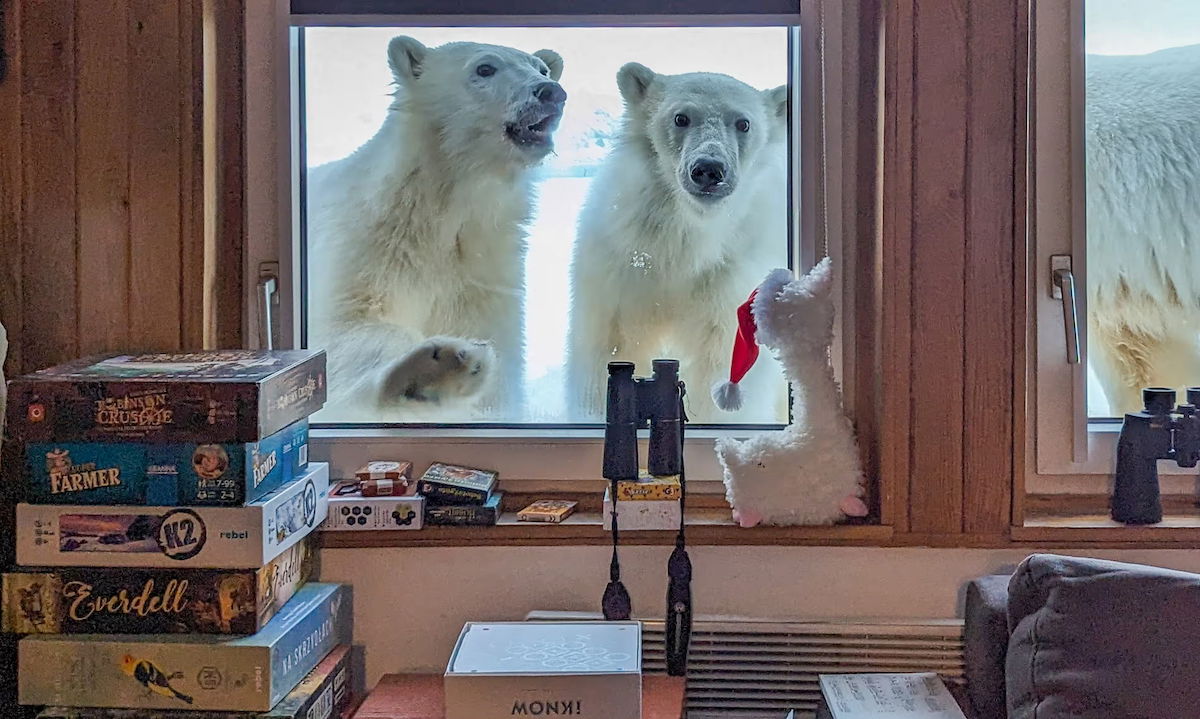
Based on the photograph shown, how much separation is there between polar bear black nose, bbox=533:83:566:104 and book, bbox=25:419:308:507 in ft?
2.37

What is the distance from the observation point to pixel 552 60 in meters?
1.59

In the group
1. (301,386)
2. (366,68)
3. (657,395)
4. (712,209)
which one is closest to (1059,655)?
(657,395)

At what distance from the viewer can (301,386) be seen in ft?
4.36

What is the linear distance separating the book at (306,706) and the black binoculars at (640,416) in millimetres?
462

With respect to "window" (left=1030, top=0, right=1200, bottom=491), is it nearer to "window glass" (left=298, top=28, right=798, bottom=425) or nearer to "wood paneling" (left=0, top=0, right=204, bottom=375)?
"window glass" (left=298, top=28, right=798, bottom=425)

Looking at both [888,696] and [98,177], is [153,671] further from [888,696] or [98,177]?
[888,696]

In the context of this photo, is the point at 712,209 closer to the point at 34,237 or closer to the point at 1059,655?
the point at 1059,655

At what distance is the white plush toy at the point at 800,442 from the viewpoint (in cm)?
144

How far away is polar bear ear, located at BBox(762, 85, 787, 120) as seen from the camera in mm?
1576

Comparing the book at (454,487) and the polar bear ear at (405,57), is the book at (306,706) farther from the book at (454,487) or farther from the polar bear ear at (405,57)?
the polar bear ear at (405,57)

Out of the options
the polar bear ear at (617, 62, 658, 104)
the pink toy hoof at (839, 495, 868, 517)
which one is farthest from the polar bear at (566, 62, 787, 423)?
the pink toy hoof at (839, 495, 868, 517)

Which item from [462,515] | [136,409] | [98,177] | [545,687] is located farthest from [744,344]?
[98,177]

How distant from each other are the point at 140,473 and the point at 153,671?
0.23 metres

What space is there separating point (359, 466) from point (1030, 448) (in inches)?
41.4
